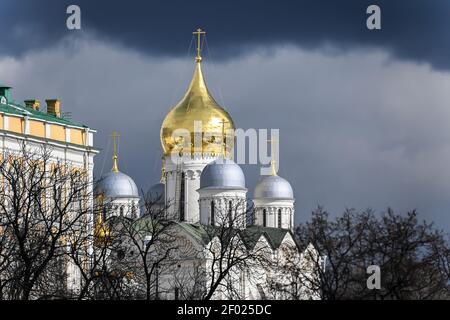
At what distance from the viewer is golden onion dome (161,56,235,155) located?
77.2 m

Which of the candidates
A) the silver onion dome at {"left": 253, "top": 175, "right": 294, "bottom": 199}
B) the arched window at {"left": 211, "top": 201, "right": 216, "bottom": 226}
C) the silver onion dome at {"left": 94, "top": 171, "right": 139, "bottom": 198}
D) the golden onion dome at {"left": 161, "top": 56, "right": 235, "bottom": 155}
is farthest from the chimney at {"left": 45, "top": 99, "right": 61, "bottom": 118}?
the silver onion dome at {"left": 253, "top": 175, "right": 294, "bottom": 199}

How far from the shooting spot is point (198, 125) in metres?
77.6

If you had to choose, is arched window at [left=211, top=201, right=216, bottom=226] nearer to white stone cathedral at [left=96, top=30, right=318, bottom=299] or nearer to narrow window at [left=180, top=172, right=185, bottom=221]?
white stone cathedral at [left=96, top=30, right=318, bottom=299]

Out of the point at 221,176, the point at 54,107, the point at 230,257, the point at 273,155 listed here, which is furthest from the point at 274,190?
the point at 230,257

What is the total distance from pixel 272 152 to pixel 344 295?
44.5 metres

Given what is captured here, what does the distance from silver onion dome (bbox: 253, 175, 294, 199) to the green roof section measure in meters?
25.1

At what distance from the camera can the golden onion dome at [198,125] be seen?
77250 mm

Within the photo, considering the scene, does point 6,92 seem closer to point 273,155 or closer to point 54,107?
point 54,107

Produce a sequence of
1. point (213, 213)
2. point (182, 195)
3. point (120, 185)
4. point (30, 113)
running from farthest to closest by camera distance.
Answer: point (120, 185) < point (182, 195) < point (213, 213) < point (30, 113)

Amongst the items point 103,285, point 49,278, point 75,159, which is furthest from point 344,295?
point 75,159

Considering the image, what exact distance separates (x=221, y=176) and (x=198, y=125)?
2949 millimetres

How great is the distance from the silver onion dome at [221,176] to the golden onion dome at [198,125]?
186 cm

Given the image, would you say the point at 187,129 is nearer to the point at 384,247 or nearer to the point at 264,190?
the point at 264,190

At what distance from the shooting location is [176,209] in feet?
256
